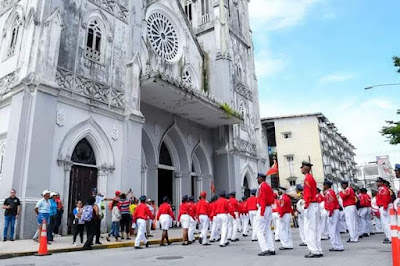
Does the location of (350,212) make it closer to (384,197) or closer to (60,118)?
(384,197)

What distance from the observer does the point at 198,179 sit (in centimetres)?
2312

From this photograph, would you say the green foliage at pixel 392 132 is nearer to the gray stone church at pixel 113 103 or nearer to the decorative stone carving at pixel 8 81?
the gray stone church at pixel 113 103

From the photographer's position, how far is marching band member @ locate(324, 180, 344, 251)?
842 centimetres

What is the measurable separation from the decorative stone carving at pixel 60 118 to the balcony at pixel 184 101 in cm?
457

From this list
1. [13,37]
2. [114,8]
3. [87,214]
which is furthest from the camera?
[114,8]

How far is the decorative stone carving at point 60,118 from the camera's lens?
1339 cm

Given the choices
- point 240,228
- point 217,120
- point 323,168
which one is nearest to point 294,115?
point 323,168

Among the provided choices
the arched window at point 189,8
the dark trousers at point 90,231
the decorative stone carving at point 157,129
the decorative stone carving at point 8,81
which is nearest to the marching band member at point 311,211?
the dark trousers at point 90,231

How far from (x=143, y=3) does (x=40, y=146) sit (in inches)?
423

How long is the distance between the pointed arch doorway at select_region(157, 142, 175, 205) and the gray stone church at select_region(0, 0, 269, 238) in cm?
6

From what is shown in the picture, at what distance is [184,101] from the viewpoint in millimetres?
19047

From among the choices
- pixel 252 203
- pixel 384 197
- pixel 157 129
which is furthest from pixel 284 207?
pixel 157 129

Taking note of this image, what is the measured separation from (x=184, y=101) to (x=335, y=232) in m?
12.1

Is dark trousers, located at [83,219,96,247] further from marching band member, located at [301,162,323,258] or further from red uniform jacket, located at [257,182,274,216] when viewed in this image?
marching band member, located at [301,162,323,258]
